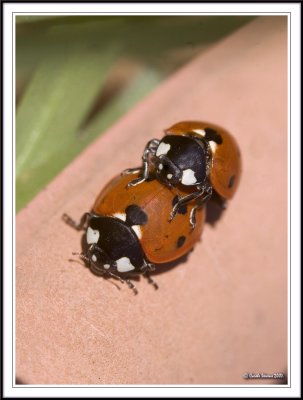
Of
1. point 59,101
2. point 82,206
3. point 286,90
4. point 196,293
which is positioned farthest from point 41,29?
point 196,293

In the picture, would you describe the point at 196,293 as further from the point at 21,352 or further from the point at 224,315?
the point at 21,352

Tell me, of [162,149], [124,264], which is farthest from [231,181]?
[124,264]

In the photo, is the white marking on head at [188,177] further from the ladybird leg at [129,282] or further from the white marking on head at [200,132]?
the ladybird leg at [129,282]

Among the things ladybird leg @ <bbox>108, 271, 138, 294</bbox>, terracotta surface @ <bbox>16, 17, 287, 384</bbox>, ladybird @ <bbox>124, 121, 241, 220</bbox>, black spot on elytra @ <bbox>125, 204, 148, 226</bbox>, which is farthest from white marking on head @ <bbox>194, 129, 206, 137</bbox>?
ladybird leg @ <bbox>108, 271, 138, 294</bbox>

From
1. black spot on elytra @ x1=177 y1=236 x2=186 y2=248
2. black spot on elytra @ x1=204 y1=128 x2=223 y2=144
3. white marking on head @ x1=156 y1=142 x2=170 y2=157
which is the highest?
black spot on elytra @ x1=204 y1=128 x2=223 y2=144

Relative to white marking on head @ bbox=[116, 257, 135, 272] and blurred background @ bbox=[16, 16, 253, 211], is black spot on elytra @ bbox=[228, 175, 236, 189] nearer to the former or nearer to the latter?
white marking on head @ bbox=[116, 257, 135, 272]

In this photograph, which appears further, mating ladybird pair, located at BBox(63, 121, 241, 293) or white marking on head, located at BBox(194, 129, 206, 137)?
white marking on head, located at BBox(194, 129, 206, 137)
